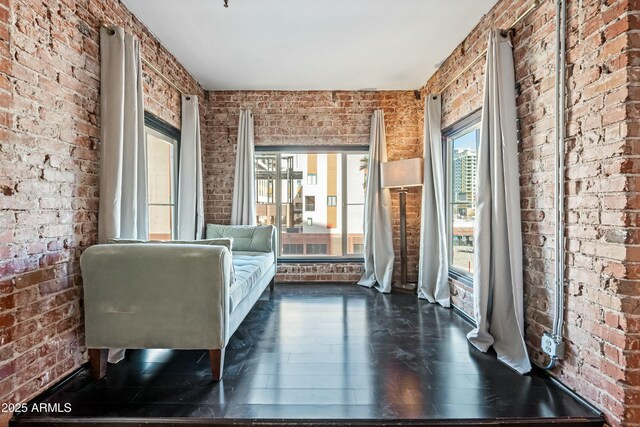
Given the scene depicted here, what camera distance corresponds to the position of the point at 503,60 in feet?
7.84

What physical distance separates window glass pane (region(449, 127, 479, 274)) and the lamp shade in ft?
1.40

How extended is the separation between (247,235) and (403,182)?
81.4 inches

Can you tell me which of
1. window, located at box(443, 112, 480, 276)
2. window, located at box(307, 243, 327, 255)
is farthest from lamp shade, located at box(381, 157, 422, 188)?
window, located at box(307, 243, 327, 255)

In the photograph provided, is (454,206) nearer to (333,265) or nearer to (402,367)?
(333,265)

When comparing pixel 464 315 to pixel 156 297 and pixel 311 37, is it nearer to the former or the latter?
pixel 156 297

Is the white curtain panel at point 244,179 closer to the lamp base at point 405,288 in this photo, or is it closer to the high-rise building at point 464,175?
the lamp base at point 405,288

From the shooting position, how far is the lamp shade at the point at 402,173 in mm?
3840

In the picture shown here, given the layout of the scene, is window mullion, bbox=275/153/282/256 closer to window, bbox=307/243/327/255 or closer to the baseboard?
window, bbox=307/243/327/255

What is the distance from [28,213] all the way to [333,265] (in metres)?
3.45

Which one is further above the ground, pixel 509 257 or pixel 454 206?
Answer: pixel 454 206

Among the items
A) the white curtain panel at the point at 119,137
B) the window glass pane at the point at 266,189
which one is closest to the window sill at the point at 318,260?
the window glass pane at the point at 266,189

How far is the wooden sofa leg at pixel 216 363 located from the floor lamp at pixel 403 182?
9.01ft

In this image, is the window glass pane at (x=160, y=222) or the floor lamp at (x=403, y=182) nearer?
the window glass pane at (x=160, y=222)

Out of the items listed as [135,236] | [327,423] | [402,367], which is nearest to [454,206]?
[402,367]
